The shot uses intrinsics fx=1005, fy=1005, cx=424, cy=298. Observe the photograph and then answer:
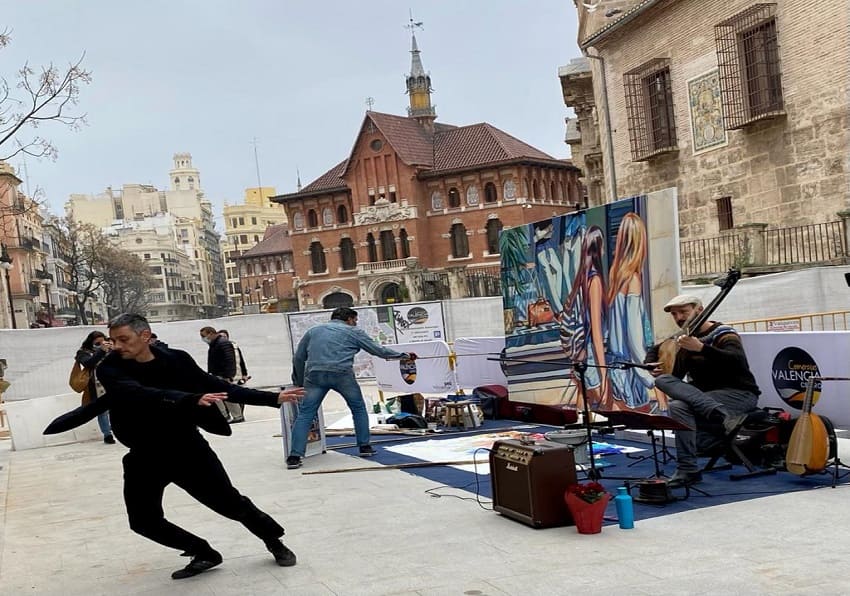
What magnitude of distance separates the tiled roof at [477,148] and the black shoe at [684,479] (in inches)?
2486

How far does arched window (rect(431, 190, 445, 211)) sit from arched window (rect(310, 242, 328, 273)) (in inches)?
362

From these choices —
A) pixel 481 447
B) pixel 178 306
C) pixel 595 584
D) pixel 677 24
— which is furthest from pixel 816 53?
pixel 178 306

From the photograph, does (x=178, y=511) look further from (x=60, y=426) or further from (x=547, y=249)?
(x=547, y=249)

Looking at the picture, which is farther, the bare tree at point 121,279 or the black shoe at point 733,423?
the bare tree at point 121,279

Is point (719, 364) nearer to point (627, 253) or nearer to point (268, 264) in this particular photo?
point (627, 253)

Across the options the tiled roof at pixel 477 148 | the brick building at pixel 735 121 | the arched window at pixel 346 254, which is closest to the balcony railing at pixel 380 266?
the arched window at pixel 346 254

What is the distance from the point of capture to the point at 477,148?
240ft

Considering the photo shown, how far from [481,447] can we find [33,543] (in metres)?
4.85

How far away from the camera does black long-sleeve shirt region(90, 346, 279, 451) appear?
6.02 m

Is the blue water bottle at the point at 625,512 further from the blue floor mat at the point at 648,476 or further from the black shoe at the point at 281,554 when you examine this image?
the black shoe at the point at 281,554

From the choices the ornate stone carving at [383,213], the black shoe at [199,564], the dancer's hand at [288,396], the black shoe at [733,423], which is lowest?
the black shoe at [199,564]

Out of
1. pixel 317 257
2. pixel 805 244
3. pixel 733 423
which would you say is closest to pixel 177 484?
pixel 733 423

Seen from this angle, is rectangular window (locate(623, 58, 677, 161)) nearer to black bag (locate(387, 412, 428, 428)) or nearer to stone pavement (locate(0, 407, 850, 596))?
black bag (locate(387, 412, 428, 428))

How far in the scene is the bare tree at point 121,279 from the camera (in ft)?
304
